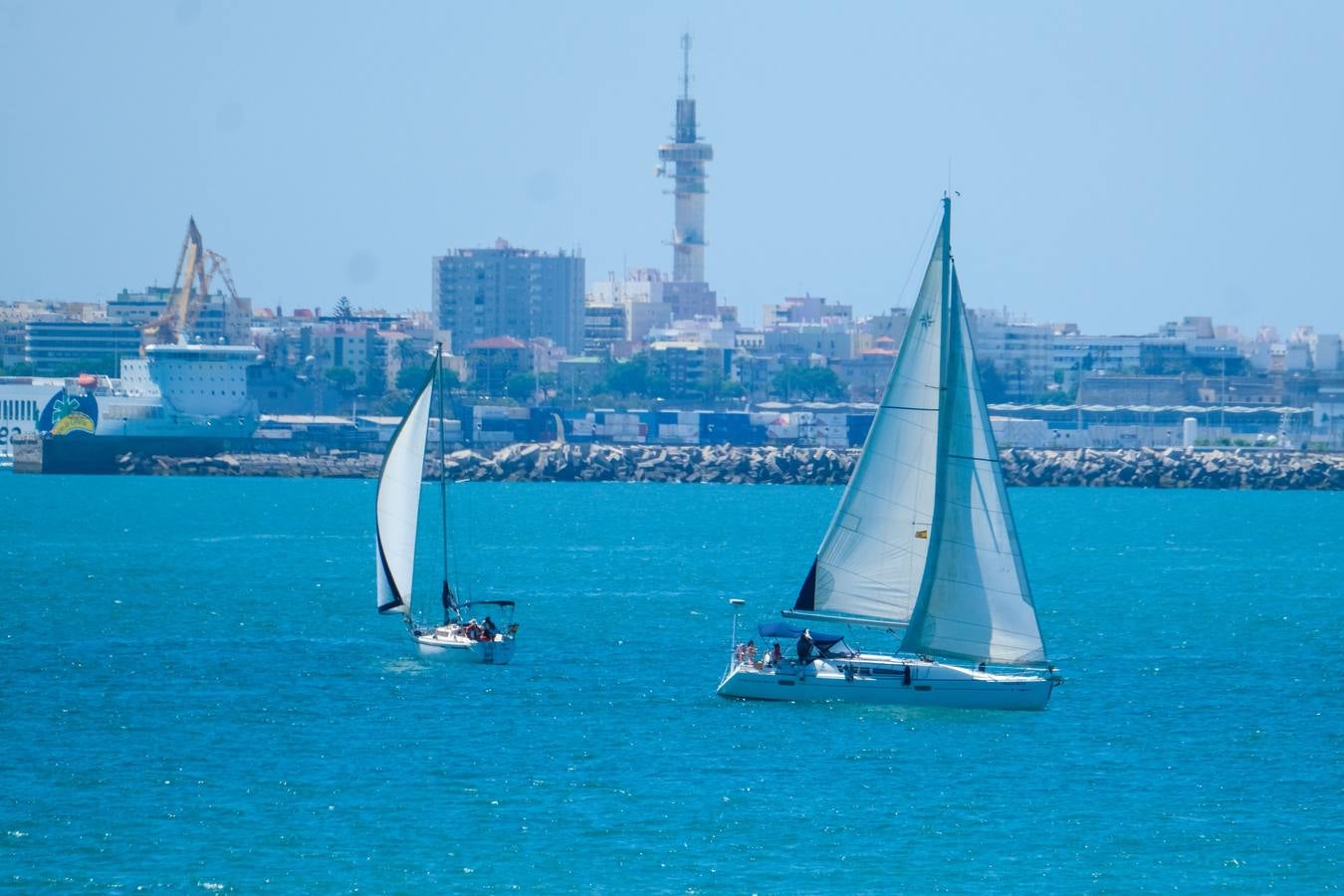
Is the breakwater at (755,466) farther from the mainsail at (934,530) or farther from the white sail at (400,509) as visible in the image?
the mainsail at (934,530)

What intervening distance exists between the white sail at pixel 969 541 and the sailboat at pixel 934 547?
13 mm

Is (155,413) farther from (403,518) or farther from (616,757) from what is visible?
(616,757)

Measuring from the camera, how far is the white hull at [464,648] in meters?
37.4

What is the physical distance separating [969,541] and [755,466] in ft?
340

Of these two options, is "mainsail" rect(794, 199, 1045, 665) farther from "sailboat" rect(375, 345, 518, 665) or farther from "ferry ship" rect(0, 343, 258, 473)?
"ferry ship" rect(0, 343, 258, 473)

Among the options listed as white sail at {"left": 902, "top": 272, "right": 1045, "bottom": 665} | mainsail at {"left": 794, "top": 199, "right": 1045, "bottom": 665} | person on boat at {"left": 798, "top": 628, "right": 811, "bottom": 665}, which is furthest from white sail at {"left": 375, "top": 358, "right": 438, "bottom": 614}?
white sail at {"left": 902, "top": 272, "right": 1045, "bottom": 665}

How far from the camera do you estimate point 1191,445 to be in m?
161

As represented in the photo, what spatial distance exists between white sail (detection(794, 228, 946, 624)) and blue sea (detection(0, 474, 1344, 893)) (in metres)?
1.52

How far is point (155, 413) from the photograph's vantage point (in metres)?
139

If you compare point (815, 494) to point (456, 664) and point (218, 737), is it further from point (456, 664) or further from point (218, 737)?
point (218, 737)

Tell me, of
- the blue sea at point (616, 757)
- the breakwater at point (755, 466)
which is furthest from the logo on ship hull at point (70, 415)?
the blue sea at point (616, 757)

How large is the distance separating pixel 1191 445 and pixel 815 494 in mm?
47098

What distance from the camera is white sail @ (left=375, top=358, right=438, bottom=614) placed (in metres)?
38.9

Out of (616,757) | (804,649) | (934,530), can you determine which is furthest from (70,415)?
(616,757)
